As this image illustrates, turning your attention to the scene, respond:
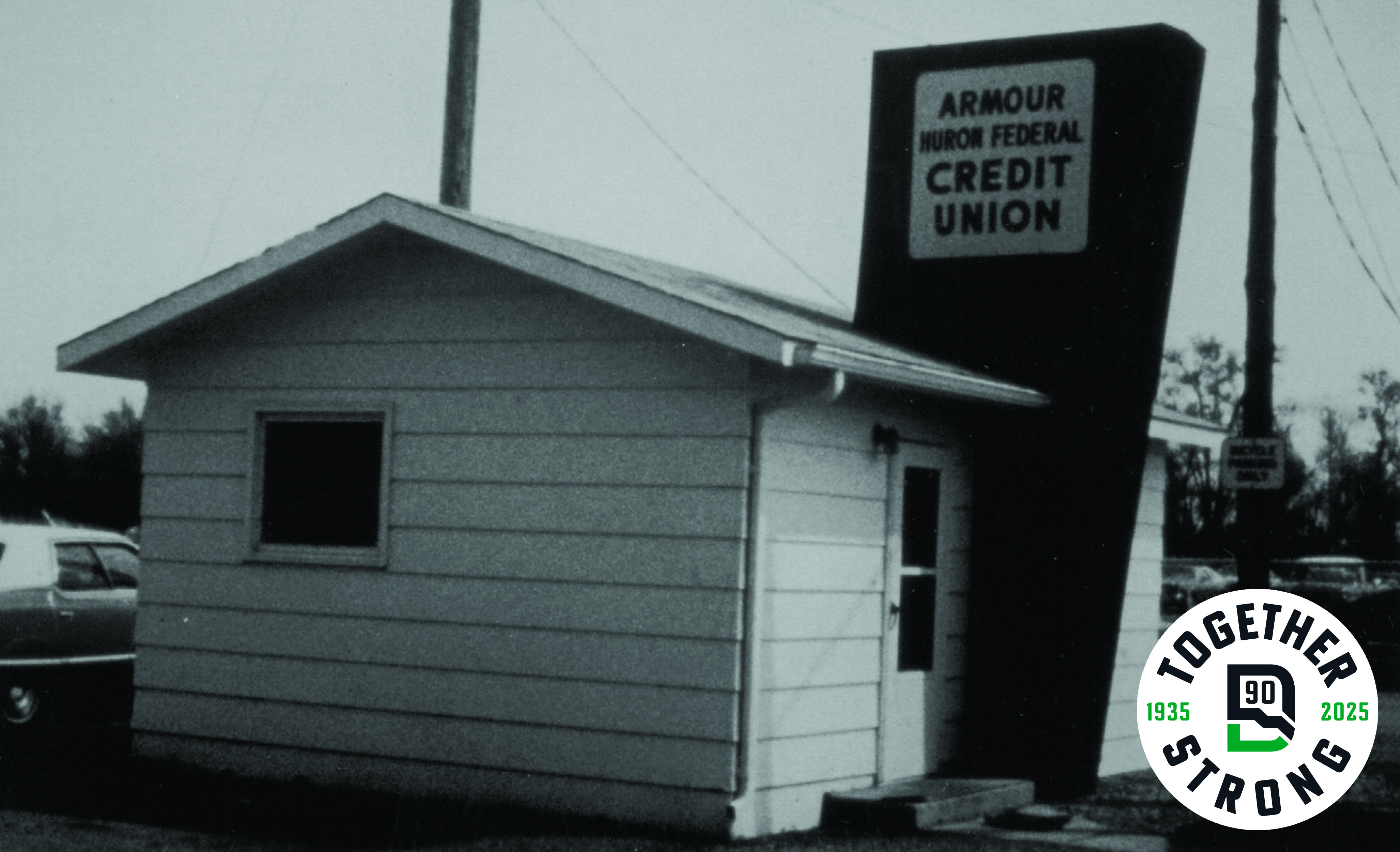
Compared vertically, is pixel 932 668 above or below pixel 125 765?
above

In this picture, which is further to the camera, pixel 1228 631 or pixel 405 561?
pixel 405 561

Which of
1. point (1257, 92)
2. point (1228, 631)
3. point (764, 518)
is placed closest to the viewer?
point (1228, 631)

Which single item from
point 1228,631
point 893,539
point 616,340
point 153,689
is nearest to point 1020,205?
point 893,539

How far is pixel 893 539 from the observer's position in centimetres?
1122

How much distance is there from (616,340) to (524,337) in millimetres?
618

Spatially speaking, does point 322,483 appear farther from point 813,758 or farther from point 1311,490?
point 1311,490

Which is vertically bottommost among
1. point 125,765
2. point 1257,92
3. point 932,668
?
point 125,765

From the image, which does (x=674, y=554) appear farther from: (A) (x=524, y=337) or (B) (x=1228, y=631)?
(B) (x=1228, y=631)

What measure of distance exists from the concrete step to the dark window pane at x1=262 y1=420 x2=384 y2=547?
3188mm

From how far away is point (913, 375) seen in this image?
10.3m

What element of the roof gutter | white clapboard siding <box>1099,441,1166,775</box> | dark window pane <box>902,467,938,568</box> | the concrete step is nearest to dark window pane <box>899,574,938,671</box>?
dark window pane <box>902,467,938,568</box>

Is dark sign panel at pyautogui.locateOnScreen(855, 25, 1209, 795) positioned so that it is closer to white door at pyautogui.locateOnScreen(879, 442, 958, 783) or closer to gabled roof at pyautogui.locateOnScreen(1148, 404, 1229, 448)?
white door at pyautogui.locateOnScreen(879, 442, 958, 783)

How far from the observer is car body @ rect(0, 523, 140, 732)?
13555 millimetres

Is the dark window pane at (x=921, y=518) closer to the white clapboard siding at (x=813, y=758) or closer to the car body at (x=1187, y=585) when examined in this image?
the white clapboard siding at (x=813, y=758)
